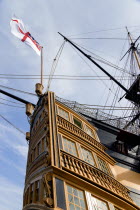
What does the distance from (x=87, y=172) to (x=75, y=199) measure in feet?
6.45

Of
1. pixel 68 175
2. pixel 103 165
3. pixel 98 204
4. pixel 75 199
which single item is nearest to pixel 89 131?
pixel 103 165

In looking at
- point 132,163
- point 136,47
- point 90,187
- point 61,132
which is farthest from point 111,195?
point 136,47

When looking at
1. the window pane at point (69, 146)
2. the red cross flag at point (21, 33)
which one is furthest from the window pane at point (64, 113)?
the red cross flag at point (21, 33)

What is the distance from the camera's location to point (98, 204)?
920 centimetres

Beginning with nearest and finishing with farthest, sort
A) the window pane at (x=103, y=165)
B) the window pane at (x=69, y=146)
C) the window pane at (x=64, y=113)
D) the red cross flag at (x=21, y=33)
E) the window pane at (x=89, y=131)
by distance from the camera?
the window pane at (x=69, y=146) → the window pane at (x=103, y=165) → the window pane at (x=64, y=113) → the window pane at (x=89, y=131) → the red cross flag at (x=21, y=33)

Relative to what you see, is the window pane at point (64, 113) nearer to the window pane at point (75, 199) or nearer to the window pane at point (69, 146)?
the window pane at point (69, 146)

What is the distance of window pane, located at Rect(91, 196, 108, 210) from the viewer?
8.86 metres

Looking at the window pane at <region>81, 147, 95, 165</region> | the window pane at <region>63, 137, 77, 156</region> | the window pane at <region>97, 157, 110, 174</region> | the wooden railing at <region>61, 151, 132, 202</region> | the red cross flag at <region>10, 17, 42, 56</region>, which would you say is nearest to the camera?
the wooden railing at <region>61, 151, 132, 202</region>

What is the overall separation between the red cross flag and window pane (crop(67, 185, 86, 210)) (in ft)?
40.7

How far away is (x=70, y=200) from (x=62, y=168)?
1.37 m

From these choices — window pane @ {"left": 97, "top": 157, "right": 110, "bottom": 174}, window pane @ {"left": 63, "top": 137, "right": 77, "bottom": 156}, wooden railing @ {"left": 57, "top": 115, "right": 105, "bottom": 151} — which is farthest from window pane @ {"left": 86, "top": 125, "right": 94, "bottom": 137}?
window pane @ {"left": 63, "top": 137, "right": 77, "bottom": 156}

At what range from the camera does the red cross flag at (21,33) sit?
655 inches

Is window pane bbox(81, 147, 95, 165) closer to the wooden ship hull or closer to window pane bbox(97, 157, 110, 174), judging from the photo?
the wooden ship hull

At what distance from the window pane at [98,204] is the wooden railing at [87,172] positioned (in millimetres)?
734
